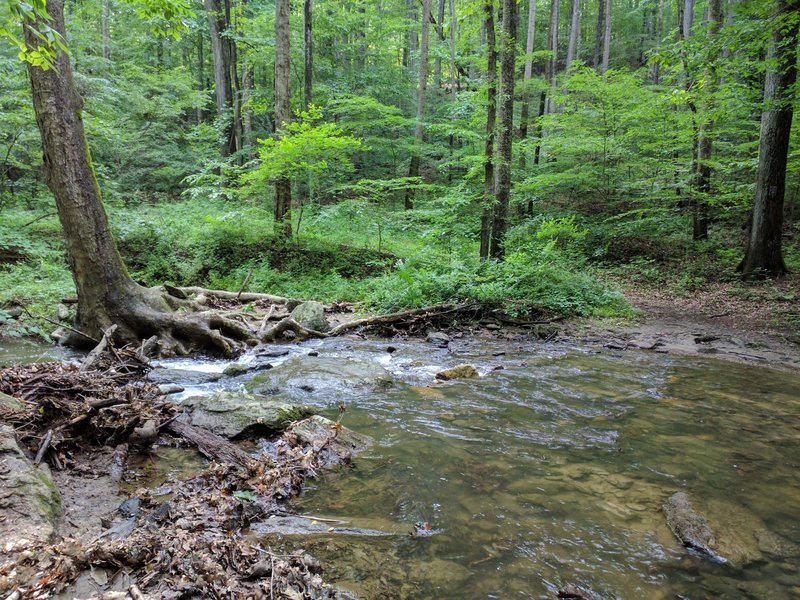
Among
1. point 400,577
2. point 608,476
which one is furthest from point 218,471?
point 608,476

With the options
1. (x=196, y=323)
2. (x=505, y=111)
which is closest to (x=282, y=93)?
(x=505, y=111)

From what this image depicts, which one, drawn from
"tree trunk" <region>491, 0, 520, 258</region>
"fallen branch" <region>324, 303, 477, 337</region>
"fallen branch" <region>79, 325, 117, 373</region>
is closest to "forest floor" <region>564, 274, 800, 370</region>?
"fallen branch" <region>324, 303, 477, 337</region>

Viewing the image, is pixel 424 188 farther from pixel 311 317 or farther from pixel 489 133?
pixel 311 317

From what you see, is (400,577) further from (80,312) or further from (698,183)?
(698,183)

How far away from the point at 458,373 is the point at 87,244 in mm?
6324

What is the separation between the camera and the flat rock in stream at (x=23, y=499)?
8.14 feet

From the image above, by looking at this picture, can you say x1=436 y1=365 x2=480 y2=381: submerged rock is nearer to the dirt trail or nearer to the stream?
the stream

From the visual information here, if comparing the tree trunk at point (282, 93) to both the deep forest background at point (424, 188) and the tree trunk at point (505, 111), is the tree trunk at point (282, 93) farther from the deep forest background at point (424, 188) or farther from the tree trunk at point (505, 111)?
the tree trunk at point (505, 111)

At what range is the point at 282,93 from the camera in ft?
47.1

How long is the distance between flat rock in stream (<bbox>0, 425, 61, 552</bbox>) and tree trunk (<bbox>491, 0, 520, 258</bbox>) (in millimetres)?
11173

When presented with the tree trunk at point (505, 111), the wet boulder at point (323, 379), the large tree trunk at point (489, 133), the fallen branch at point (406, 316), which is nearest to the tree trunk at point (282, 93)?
the fallen branch at point (406, 316)

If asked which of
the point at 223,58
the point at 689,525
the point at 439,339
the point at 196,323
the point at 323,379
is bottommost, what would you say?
the point at 439,339

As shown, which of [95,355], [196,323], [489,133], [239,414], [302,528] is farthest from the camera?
[489,133]

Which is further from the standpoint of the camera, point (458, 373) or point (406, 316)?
point (406, 316)
